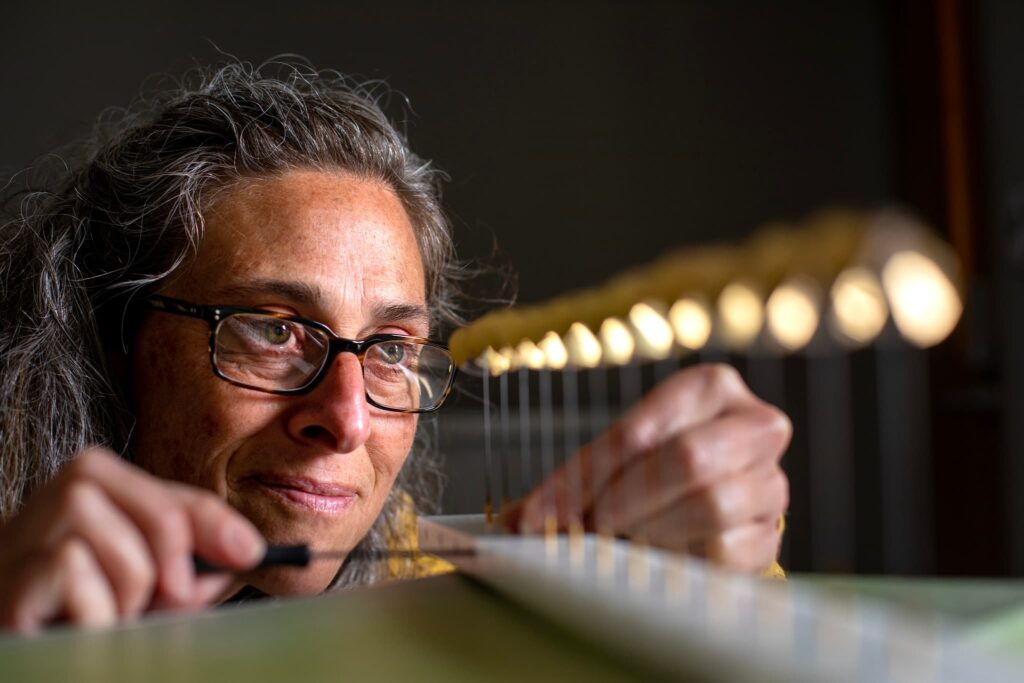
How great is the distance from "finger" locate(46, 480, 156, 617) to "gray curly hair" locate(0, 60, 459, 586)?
66 cm

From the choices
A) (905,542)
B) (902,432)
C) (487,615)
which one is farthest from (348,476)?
(902,432)

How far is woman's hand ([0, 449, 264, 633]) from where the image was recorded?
0.48 m

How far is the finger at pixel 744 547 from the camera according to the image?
24.8 inches

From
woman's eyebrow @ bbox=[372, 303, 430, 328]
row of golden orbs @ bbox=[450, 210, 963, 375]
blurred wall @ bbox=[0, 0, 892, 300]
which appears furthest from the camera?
blurred wall @ bbox=[0, 0, 892, 300]

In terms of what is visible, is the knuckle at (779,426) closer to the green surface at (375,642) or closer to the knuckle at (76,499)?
the green surface at (375,642)

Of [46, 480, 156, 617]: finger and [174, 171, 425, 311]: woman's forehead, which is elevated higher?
[174, 171, 425, 311]: woman's forehead

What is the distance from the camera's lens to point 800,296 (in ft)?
1.39

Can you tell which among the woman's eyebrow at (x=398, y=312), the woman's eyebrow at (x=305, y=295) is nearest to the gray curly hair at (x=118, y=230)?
the woman's eyebrow at (x=305, y=295)

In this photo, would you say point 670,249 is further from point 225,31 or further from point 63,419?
point 63,419

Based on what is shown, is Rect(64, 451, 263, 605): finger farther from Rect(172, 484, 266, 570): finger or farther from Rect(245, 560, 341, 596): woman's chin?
Rect(245, 560, 341, 596): woman's chin

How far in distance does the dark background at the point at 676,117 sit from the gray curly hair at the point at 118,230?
0.65 metres

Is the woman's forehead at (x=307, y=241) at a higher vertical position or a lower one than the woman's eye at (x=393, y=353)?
higher

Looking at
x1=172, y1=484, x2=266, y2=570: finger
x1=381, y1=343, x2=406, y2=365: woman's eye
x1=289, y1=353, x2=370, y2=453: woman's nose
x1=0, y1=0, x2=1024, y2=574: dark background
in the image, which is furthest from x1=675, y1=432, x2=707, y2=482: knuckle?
x1=0, y1=0, x2=1024, y2=574: dark background

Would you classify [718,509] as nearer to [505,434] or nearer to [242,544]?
[505,434]
